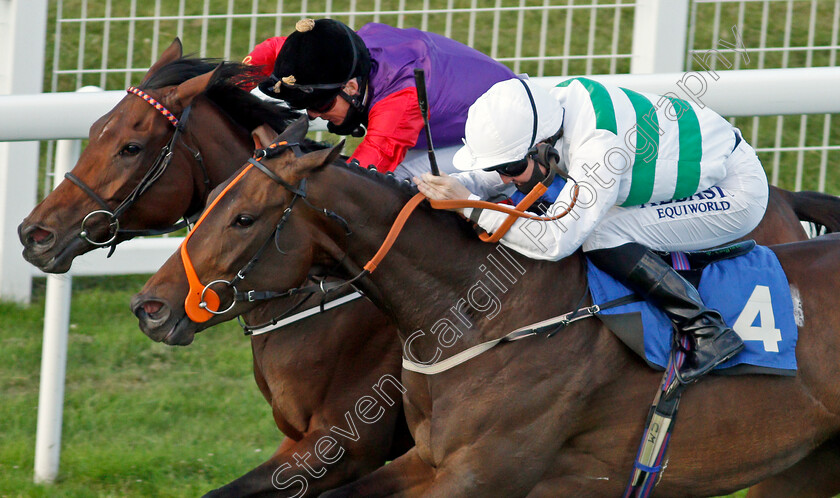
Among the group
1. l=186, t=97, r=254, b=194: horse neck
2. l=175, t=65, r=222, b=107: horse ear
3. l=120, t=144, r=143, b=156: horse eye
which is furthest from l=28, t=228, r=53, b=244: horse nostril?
l=175, t=65, r=222, b=107: horse ear

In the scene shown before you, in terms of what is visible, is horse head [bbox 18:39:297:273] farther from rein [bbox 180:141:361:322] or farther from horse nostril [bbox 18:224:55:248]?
rein [bbox 180:141:361:322]

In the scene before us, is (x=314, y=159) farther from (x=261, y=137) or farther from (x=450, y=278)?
(x=261, y=137)

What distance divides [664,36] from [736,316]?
6.97 ft

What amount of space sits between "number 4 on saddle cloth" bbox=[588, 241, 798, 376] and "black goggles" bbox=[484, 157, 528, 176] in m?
0.41

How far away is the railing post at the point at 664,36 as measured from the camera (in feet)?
Result: 16.9

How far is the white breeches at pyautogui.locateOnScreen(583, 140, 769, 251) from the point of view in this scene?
11.5ft

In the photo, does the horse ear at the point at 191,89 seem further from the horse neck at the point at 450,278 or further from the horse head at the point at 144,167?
the horse neck at the point at 450,278

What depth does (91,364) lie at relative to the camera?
6027 millimetres

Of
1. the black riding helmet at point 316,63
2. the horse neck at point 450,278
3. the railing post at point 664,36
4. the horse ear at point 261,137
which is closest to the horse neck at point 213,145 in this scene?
the horse ear at point 261,137

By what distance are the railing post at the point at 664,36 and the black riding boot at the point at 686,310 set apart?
2040 mm

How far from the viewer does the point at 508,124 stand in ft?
10.5

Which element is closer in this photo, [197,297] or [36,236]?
[197,297]

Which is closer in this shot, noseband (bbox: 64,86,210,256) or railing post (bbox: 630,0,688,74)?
noseband (bbox: 64,86,210,256)

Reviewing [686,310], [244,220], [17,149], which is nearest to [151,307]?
[244,220]
